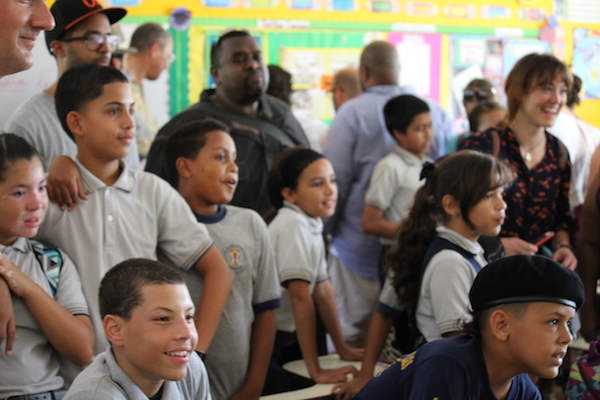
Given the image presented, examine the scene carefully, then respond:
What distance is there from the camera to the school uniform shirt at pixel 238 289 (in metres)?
2.35

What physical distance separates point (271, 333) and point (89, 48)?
1248 millimetres

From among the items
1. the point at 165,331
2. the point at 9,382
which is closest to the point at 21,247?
the point at 9,382

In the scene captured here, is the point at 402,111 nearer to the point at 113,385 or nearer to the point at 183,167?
the point at 183,167

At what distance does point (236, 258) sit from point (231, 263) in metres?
0.02

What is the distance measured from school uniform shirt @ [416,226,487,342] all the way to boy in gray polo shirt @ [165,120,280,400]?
0.52 metres

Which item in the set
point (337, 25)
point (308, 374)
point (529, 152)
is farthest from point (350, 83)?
point (308, 374)

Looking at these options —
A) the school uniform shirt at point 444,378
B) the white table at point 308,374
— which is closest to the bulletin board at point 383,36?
the white table at point 308,374

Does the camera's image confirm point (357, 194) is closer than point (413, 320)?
No

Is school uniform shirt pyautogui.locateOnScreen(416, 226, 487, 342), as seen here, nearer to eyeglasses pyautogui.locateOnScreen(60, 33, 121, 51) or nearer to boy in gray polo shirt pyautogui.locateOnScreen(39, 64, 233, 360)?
boy in gray polo shirt pyautogui.locateOnScreen(39, 64, 233, 360)

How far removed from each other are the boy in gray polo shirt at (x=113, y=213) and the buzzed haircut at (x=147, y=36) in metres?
2.95

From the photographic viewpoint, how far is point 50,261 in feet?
6.61

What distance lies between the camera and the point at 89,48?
8.75 feet

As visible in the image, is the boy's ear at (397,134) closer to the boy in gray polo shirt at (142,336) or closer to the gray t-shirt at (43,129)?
the gray t-shirt at (43,129)

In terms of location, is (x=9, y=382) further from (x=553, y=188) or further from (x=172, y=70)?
(x=172, y=70)
